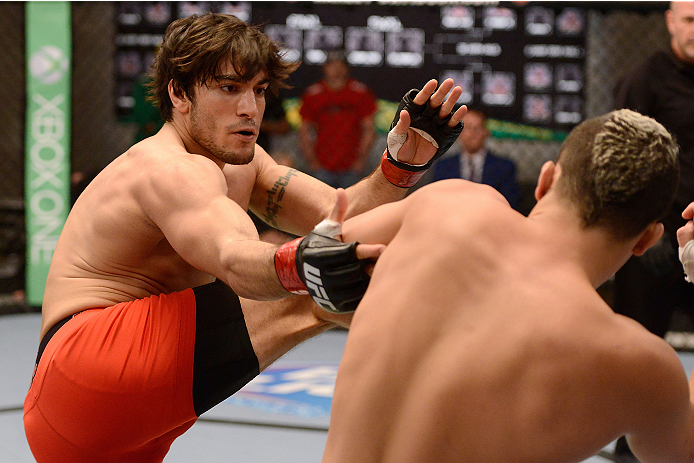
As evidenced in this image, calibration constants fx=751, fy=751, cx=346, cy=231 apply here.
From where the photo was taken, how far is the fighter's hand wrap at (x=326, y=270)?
3.88ft

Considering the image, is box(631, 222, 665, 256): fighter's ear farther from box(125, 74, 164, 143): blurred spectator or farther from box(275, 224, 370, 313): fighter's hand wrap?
box(125, 74, 164, 143): blurred spectator

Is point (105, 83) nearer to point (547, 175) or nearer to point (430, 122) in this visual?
point (430, 122)

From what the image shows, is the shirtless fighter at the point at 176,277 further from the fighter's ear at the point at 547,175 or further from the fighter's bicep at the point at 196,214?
the fighter's ear at the point at 547,175

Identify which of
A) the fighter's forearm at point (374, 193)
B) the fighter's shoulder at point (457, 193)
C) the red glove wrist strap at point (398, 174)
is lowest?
the fighter's forearm at point (374, 193)

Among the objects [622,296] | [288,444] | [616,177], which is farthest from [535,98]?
[616,177]

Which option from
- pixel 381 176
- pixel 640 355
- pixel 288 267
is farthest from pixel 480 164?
pixel 640 355

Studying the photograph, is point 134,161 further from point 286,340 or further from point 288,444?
point 288,444

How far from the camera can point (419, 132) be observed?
184 centimetres

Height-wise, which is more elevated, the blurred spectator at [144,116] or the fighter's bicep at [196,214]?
the fighter's bicep at [196,214]

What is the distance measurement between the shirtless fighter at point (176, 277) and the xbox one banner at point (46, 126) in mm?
2837

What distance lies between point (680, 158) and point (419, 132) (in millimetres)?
1359

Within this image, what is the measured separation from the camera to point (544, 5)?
398 centimetres

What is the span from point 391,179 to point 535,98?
3.92 m

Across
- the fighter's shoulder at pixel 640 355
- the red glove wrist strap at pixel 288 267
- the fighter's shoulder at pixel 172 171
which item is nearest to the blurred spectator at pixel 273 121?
the fighter's shoulder at pixel 172 171
